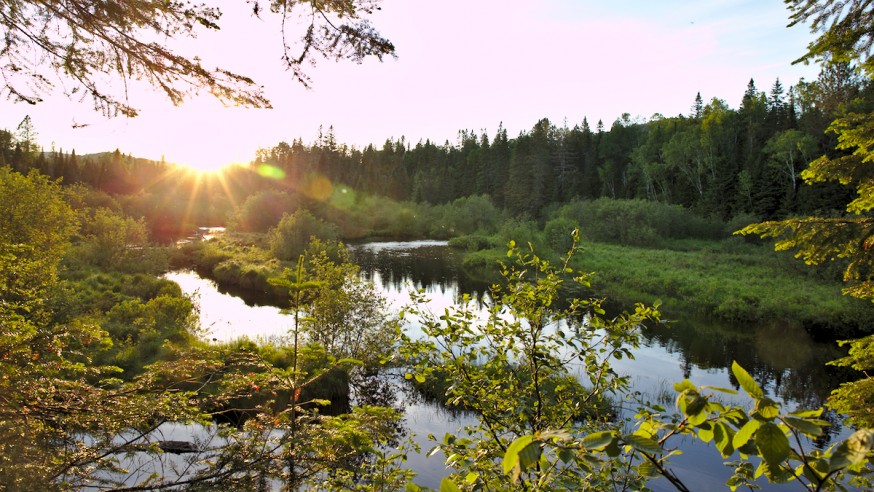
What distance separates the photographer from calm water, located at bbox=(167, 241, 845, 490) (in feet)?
37.3

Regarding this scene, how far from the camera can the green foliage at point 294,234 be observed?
4041 centimetres

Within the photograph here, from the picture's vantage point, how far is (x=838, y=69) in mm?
37062

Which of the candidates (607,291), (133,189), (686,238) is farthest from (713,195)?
(133,189)

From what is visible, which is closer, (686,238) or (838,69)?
(838,69)

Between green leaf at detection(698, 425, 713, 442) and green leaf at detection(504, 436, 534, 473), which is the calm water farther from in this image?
green leaf at detection(504, 436, 534, 473)

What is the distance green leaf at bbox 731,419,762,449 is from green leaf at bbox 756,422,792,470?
0.9 inches

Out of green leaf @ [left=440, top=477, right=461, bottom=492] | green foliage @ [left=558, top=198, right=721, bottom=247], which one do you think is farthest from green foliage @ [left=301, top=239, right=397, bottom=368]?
green foliage @ [left=558, top=198, right=721, bottom=247]

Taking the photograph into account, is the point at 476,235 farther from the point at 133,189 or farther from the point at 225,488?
the point at 133,189

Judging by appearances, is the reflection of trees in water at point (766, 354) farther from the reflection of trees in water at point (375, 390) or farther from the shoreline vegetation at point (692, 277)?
the shoreline vegetation at point (692, 277)

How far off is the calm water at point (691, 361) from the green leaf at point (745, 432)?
30.0ft

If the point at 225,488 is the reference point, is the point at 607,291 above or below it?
below

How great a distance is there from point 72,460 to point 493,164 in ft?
265

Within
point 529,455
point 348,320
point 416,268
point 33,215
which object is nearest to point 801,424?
point 529,455

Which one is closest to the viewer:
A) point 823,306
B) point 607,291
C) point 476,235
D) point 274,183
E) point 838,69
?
point 823,306
